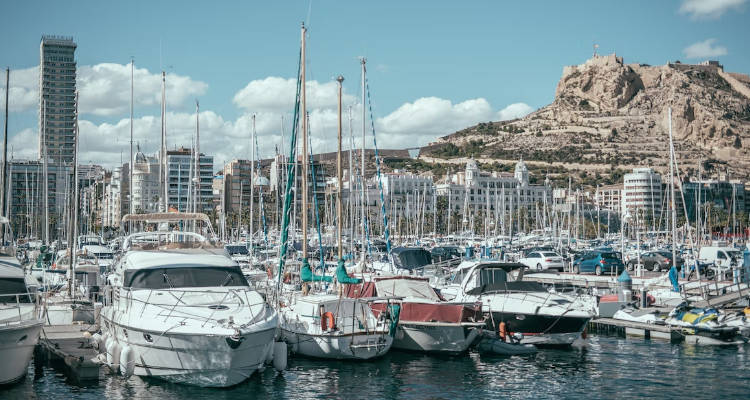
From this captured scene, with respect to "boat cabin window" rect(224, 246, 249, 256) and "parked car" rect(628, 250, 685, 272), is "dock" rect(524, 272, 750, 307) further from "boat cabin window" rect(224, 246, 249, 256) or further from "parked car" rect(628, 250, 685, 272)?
"boat cabin window" rect(224, 246, 249, 256)

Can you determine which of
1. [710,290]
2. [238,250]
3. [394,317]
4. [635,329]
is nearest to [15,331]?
[394,317]

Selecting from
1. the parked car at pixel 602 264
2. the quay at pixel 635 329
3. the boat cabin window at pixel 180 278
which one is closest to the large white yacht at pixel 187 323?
the boat cabin window at pixel 180 278

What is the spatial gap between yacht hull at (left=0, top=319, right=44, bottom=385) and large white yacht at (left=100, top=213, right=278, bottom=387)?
2.12m

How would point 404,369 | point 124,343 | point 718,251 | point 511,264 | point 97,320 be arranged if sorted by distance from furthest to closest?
point 718,251 → point 511,264 → point 97,320 → point 404,369 → point 124,343

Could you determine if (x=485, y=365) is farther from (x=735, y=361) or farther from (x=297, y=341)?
(x=735, y=361)

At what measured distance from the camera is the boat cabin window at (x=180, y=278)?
23.8 meters

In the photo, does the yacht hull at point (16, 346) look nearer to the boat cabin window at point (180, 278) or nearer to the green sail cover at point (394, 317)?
the boat cabin window at point (180, 278)

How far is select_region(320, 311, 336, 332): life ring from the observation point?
26.3 m

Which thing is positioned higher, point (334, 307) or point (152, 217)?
point (152, 217)

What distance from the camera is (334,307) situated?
2647 centimetres

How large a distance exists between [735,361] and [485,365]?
26.8ft

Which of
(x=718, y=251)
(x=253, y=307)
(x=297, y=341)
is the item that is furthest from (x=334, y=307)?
(x=718, y=251)

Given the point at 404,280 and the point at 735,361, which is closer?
the point at 735,361

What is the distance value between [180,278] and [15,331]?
480cm
